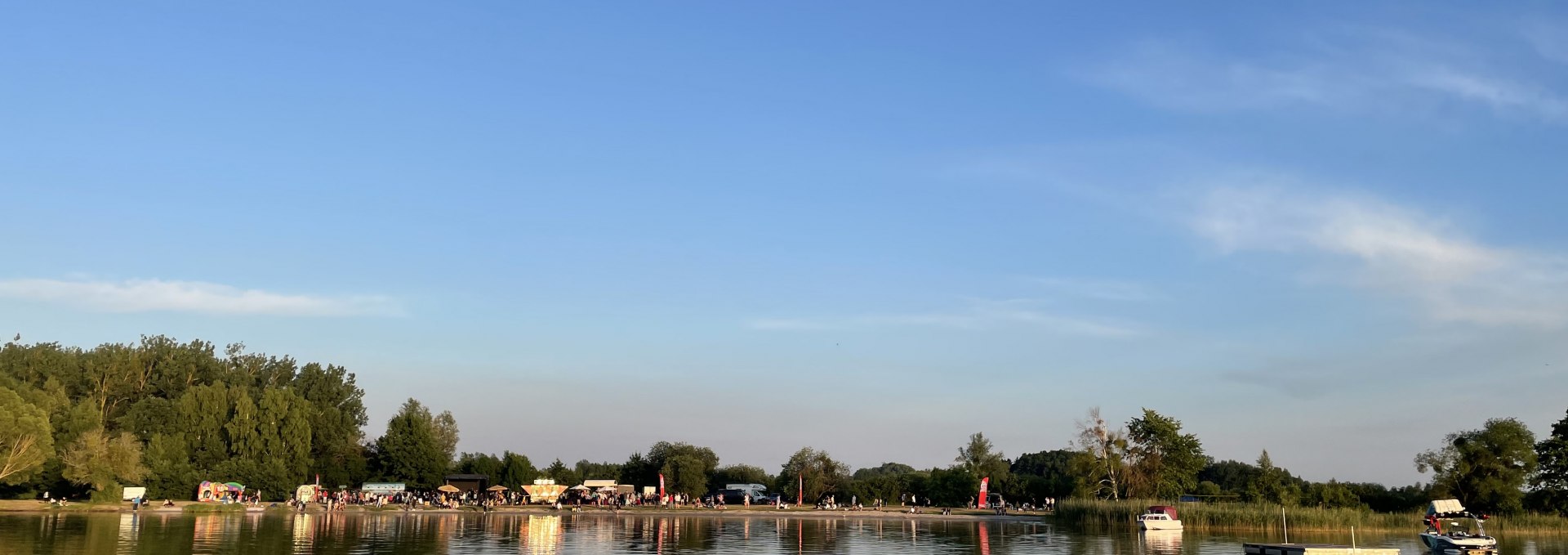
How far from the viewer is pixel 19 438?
72.1m

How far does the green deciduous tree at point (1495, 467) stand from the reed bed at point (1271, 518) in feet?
8.13

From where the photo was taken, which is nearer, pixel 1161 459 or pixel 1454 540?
pixel 1454 540

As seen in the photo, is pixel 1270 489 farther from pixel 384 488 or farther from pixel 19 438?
pixel 19 438

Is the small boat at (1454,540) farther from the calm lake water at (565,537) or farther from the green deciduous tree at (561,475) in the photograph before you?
the green deciduous tree at (561,475)

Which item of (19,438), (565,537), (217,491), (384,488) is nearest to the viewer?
(565,537)

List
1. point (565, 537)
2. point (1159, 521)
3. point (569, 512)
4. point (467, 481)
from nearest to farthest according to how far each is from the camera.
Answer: point (565, 537) → point (1159, 521) → point (569, 512) → point (467, 481)

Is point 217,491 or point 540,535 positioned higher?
point 217,491

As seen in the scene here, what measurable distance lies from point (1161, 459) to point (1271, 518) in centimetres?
2261

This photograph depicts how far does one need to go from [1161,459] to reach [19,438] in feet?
268

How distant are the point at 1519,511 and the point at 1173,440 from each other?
2329 cm

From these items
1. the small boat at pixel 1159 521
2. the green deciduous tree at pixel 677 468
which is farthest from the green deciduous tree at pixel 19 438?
the small boat at pixel 1159 521

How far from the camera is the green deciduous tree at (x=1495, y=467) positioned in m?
77.6

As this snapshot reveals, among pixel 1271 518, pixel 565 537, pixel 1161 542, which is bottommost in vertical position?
pixel 1161 542

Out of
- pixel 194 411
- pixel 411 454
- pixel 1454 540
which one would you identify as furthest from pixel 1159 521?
pixel 194 411
